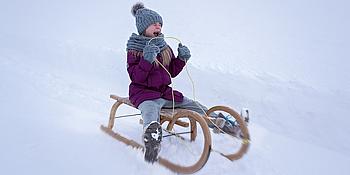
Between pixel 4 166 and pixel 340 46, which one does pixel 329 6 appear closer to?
pixel 340 46

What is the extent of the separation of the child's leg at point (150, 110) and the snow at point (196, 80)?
32 centimetres

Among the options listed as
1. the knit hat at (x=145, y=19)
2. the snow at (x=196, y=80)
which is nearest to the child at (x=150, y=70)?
the knit hat at (x=145, y=19)

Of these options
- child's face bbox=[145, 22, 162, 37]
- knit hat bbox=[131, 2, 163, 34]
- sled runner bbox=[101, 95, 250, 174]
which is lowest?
sled runner bbox=[101, 95, 250, 174]

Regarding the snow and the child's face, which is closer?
the snow

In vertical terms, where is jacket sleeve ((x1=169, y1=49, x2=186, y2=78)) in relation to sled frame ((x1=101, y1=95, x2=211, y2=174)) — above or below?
above

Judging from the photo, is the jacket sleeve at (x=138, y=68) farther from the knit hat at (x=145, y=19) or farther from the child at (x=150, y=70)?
the knit hat at (x=145, y=19)

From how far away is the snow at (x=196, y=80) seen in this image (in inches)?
112

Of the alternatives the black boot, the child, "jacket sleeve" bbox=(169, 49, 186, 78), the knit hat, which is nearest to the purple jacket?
the child

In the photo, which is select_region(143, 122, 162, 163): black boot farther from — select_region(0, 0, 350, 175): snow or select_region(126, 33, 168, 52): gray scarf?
select_region(126, 33, 168, 52): gray scarf

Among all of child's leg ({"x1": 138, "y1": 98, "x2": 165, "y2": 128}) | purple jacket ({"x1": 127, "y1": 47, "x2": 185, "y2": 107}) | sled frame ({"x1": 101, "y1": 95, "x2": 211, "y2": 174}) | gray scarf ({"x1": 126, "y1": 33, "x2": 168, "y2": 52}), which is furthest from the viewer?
gray scarf ({"x1": 126, "y1": 33, "x2": 168, "y2": 52})

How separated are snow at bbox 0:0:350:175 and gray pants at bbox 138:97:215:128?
0.33 meters

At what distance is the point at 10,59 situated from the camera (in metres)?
5.51

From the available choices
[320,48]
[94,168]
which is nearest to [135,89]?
[94,168]

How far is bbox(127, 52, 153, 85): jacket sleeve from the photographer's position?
284 centimetres
